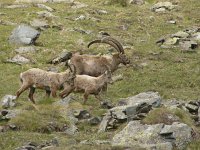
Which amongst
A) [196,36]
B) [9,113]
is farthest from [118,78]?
[196,36]

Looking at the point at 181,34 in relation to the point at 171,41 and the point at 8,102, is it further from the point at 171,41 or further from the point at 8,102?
the point at 8,102

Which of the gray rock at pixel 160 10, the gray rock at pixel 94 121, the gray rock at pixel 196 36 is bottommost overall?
the gray rock at pixel 160 10

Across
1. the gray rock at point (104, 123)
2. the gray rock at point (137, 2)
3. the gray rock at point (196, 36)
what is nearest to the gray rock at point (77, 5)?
the gray rock at point (137, 2)

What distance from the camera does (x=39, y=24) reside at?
→ 1323 inches

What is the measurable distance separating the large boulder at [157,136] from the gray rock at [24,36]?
16.2m

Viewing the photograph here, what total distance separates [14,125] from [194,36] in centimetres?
1853

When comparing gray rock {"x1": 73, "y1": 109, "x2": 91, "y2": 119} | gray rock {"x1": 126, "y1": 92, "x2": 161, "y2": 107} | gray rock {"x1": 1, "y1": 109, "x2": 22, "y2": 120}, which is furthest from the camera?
gray rock {"x1": 73, "y1": 109, "x2": 91, "y2": 119}

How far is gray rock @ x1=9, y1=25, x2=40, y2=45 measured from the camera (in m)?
29.4

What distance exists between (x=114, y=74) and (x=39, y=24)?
9.90m

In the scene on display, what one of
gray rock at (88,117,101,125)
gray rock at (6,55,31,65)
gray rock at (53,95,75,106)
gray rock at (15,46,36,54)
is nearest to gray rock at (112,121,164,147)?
gray rock at (88,117,101,125)

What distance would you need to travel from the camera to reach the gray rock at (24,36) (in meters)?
29.4

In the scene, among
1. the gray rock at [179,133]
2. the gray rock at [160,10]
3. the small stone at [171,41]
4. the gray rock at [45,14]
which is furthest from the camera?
the gray rock at [160,10]

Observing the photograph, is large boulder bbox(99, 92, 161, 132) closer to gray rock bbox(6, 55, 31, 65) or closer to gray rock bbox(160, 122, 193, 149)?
gray rock bbox(160, 122, 193, 149)

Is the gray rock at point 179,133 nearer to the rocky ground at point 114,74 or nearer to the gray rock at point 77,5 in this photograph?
the rocky ground at point 114,74
